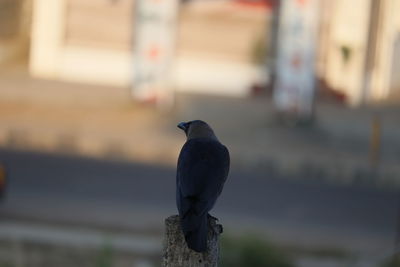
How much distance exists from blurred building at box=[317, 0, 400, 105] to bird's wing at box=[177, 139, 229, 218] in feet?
53.1

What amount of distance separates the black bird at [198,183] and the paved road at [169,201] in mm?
8429

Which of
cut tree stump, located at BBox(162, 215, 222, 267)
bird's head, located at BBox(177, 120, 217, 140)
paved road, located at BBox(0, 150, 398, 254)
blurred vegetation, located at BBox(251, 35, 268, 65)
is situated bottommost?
cut tree stump, located at BBox(162, 215, 222, 267)

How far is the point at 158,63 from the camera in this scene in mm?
18609

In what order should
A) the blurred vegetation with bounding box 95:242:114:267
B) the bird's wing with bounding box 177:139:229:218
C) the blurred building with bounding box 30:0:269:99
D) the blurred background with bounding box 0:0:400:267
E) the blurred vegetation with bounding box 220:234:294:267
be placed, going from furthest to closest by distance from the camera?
1. the blurred building with bounding box 30:0:269:99
2. the blurred background with bounding box 0:0:400:267
3. the blurred vegetation with bounding box 220:234:294:267
4. the blurred vegetation with bounding box 95:242:114:267
5. the bird's wing with bounding box 177:139:229:218

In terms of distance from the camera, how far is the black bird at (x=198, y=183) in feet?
10.5

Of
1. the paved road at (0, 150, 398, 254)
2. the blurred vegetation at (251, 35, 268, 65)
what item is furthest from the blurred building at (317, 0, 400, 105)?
the paved road at (0, 150, 398, 254)

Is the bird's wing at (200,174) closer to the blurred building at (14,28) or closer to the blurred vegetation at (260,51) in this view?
the blurred vegetation at (260,51)

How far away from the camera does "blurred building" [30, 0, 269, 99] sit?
20.0 metres

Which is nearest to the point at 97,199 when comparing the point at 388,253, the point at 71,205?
the point at 71,205

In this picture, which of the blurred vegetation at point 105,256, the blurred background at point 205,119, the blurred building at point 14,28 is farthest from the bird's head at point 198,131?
the blurred building at point 14,28

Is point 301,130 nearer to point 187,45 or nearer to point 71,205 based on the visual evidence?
point 187,45

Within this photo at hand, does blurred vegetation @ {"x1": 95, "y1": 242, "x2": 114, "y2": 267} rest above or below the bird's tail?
above

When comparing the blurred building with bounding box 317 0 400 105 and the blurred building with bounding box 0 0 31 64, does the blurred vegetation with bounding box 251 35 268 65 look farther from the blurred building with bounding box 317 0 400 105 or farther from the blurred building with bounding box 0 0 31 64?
the blurred building with bounding box 0 0 31 64

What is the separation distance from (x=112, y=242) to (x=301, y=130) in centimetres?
696
